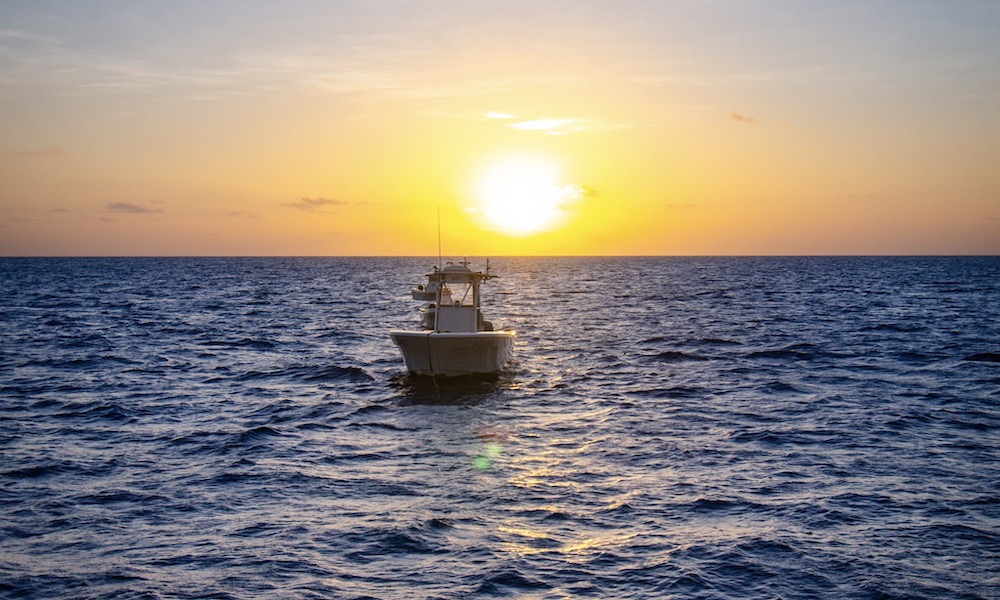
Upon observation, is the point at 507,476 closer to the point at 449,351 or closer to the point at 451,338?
the point at 451,338

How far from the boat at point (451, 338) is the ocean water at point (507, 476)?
0.76 metres

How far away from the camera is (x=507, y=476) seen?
1697cm

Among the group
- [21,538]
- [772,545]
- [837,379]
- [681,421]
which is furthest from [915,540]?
[837,379]

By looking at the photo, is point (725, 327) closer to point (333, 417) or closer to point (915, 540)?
point (333, 417)

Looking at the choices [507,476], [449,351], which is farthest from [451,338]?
[507,476]

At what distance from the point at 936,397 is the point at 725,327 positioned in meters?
25.6

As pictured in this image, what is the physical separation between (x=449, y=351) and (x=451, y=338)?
57cm

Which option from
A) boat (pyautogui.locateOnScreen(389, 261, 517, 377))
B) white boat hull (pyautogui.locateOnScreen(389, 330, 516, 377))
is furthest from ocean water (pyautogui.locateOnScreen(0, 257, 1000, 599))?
boat (pyautogui.locateOnScreen(389, 261, 517, 377))

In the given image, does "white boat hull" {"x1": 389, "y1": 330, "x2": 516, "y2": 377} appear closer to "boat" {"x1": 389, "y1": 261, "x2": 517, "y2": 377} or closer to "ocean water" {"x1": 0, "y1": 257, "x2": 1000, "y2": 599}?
"boat" {"x1": 389, "y1": 261, "x2": 517, "y2": 377}

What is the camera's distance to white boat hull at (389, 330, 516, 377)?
1084 inches

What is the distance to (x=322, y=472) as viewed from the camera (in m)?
17.3

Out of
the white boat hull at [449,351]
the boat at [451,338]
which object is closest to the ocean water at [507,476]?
the white boat hull at [449,351]

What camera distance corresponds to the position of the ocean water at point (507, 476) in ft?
39.2

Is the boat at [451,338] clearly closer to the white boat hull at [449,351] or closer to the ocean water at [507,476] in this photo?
the white boat hull at [449,351]
